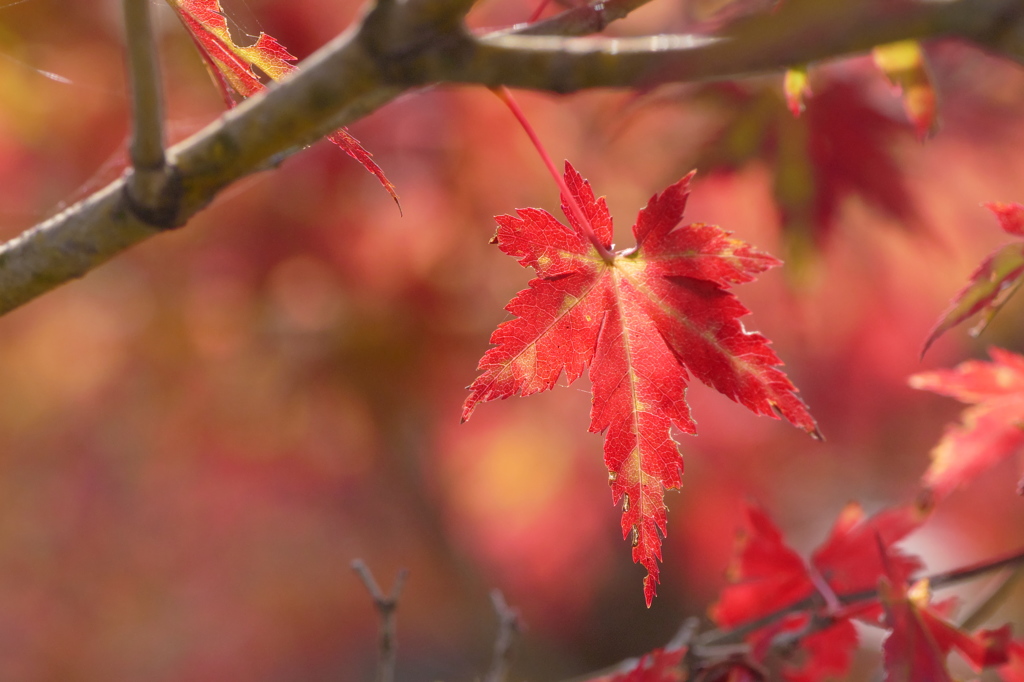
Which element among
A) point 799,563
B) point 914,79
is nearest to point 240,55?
point 914,79

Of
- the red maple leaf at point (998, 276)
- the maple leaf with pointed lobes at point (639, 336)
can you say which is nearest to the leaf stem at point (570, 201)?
the maple leaf with pointed lobes at point (639, 336)

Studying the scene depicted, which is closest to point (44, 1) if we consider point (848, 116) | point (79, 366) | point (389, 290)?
point (389, 290)

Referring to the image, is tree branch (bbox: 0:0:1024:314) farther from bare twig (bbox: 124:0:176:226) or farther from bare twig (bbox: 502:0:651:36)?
bare twig (bbox: 502:0:651:36)

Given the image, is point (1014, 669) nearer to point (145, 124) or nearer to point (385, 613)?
point (385, 613)

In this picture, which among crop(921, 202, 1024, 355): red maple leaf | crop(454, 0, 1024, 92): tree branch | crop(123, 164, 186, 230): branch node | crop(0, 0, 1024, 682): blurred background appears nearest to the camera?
crop(454, 0, 1024, 92): tree branch

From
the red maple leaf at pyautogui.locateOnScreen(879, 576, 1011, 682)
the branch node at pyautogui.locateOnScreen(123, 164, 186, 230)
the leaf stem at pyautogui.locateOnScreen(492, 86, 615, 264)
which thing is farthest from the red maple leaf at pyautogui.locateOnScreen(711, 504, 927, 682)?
the branch node at pyautogui.locateOnScreen(123, 164, 186, 230)

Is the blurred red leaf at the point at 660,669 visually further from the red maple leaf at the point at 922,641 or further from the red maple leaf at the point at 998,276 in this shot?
the red maple leaf at the point at 998,276
